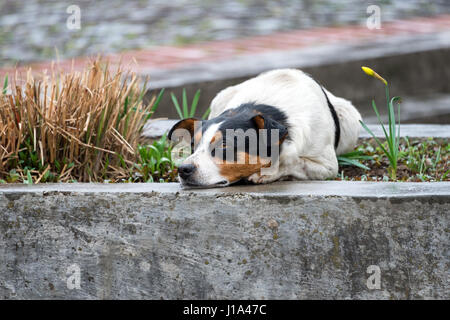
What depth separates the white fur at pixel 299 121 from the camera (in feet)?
14.0

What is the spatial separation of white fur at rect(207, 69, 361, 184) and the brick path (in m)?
3.87

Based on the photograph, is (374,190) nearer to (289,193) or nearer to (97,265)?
(289,193)

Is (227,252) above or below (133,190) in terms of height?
below

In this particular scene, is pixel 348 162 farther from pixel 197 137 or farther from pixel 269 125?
pixel 197 137

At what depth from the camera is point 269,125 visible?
4.08 m

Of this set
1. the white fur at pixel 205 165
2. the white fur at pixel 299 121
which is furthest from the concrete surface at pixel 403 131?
the white fur at pixel 205 165

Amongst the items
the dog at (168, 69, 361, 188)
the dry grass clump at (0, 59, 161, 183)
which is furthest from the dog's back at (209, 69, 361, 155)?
the dry grass clump at (0, 59, 161, 183)

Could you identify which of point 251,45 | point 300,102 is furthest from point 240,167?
point 251,45

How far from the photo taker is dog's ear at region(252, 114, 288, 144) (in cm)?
404

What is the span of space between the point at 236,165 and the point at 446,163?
1758 mm

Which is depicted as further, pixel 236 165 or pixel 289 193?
pixel 236 165

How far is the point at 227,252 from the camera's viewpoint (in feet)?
11.7

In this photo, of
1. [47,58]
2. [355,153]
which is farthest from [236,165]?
[47,58]

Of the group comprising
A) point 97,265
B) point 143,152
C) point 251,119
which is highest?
point 251,119
